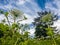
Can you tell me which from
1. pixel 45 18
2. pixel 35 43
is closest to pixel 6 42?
pixel 35 43

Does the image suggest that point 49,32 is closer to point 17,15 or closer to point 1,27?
point 17,15

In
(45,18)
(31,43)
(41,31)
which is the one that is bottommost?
(41,31)

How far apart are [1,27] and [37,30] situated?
965 inches

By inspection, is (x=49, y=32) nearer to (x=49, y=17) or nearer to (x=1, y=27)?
(x=49, y=17)

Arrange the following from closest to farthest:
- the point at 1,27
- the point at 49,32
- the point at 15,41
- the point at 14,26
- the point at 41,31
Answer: the point at 49,32 → the point at 15,41 → the point at 14,26 → the point at 1,27 → the point at 41,31

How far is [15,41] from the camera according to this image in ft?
25.0

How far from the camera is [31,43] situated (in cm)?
686

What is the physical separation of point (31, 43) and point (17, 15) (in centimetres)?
300

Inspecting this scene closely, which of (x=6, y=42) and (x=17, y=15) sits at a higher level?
(x=17, y=15)

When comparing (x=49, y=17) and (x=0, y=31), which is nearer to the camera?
(x=49, y=17)

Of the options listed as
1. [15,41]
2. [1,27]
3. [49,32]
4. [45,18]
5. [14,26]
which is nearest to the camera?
[49,32]

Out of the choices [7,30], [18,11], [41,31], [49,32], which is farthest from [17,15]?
[41,31]

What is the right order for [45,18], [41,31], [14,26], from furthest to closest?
[41,31], [14,26], [45,18]

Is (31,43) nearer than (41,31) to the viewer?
Yes
